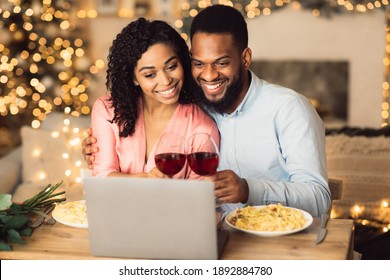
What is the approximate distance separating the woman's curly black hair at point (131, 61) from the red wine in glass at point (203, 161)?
0.71 meters

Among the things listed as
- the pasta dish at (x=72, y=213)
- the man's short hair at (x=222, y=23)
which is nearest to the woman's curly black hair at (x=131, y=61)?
the man's short hair at (x=222, y=23)

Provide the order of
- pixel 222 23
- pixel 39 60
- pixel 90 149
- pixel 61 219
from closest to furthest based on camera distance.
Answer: pixel 61 219
pixel 222 23
pixel 90 149
pixel 39 60

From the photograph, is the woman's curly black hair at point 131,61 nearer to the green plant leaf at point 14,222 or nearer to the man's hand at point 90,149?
the man's hand at point 90,149

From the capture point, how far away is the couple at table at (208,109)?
2223 mm

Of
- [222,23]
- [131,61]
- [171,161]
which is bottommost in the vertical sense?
[171,161]

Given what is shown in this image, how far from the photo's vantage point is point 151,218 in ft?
5.11

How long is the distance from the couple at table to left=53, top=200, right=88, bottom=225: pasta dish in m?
0.33

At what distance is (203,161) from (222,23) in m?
0.77

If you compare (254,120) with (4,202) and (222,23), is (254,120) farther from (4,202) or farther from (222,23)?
(4,202)

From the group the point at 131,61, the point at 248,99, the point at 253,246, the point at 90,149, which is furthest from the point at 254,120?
the point at 253,246

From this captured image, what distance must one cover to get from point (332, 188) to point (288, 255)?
2.78 ft

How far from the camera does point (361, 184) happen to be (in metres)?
3.23

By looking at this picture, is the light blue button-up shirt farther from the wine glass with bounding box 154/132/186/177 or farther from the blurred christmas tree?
the blurred christmas tree
